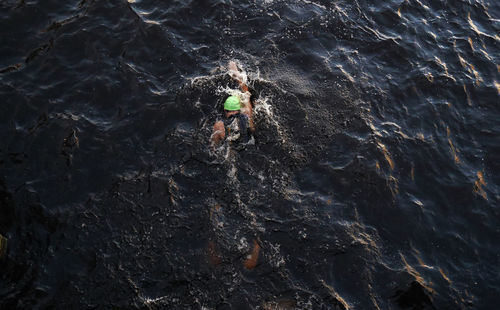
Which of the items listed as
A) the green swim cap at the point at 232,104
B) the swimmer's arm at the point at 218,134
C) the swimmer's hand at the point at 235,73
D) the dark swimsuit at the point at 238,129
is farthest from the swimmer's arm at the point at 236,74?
the swimmer's arm at the point at 218,134

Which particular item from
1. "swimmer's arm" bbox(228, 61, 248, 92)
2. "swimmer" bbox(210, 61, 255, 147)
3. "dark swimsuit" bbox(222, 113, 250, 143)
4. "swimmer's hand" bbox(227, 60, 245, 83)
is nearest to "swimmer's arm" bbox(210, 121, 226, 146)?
"swimmer" bbox(210, 61, 255, 147)

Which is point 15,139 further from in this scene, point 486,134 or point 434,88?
point 486,134

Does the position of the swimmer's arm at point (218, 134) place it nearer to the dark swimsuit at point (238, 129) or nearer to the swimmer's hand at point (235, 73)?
the dark swimsuit at point (238, 129)

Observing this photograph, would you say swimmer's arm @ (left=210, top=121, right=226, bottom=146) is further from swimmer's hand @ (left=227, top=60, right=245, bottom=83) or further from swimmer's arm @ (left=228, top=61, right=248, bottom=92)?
swimmer's hand @ (left=227, top=60, right=245, bottom=83)

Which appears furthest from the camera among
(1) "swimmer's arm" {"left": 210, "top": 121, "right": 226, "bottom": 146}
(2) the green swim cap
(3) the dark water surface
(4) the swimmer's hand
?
(4) the swimmer's hand

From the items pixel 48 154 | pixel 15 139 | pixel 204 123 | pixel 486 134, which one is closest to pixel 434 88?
pixel 486 134

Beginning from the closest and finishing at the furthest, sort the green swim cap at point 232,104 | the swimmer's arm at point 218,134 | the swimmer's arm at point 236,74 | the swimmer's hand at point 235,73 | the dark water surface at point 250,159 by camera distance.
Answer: the dark water surface at point 250,159 < the swimmer's arm at point 218,134 < the green swim cap at point 232,104 < the swimmer's arm at point 236,74 < the swimmer's hand at point 235,73
